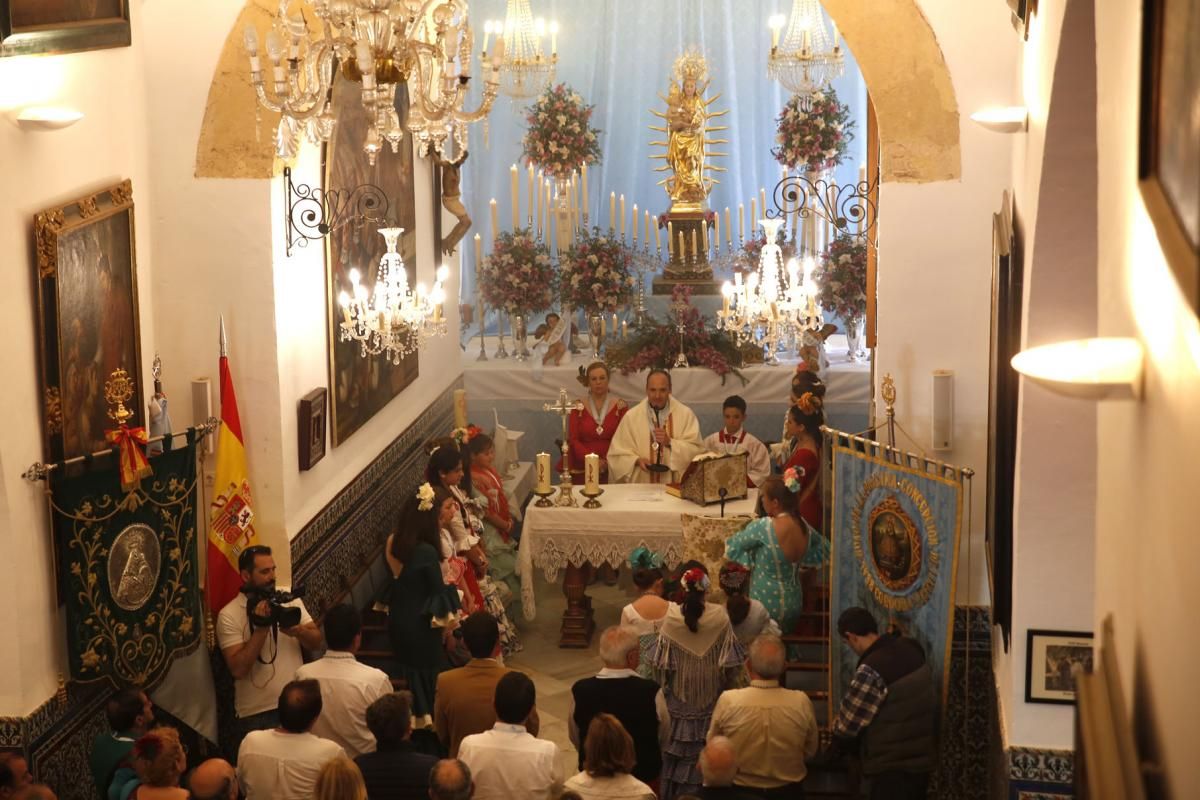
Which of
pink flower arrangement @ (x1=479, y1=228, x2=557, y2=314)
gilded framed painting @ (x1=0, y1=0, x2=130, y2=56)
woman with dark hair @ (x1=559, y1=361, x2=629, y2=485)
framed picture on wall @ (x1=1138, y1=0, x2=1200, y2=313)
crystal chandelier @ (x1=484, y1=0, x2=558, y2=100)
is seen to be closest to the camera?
framed picture on wall @ (x1=1138, y1=0, x2=1200, y2=313)

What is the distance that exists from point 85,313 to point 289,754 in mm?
2363

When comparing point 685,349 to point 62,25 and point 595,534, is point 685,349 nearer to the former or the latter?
point 595,534

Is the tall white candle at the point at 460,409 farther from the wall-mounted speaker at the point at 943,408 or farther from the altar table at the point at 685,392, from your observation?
the wall-mounted speaker at the point at 943,408

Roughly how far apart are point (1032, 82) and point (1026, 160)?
34cm

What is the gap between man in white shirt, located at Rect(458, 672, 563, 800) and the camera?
6.24 m

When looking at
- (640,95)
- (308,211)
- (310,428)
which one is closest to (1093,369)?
(308,211)

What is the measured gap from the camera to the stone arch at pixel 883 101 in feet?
26.9

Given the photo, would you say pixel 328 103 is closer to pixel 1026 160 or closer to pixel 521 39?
pixel 1026 160

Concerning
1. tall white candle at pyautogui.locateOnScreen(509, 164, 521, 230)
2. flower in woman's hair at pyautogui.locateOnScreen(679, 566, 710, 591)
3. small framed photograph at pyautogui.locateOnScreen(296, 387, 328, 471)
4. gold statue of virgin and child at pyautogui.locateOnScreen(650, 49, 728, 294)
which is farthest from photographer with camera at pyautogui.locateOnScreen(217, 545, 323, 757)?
gold statue of virgin and child at pyautogui.locateOnScreen(650, 49, 728, 294)

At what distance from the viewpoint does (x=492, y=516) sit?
35.4ft

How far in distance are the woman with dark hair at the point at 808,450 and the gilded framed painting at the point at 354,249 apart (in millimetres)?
2975

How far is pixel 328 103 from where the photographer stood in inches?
265

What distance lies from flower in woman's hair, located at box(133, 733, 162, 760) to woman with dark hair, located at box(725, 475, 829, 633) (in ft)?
13.0

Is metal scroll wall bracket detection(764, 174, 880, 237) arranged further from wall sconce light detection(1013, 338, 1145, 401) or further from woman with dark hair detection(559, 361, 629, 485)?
wall sconce light detection(1013, 338, 1145, 401)
